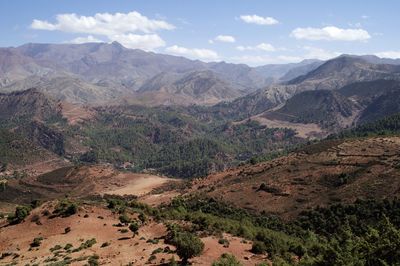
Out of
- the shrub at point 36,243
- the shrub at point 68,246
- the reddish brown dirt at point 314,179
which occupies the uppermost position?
the shrub at point 68,246

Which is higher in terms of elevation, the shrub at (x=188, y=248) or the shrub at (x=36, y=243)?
the shrub at (x=188, y=248)

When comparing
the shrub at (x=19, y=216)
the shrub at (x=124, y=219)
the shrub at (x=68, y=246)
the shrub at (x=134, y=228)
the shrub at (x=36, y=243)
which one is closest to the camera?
the shrub at (x=68, y=246)

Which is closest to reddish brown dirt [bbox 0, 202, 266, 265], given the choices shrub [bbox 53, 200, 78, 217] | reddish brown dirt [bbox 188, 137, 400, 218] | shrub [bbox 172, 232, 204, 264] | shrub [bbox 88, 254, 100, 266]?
shrub [bbox 88, 254, 100, 266]

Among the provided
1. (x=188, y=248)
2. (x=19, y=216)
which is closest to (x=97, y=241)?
(x=188, y=248)

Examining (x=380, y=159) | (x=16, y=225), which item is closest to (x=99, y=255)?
(x=16, y=225)

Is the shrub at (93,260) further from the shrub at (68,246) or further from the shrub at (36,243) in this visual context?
the shrub at (36,243)

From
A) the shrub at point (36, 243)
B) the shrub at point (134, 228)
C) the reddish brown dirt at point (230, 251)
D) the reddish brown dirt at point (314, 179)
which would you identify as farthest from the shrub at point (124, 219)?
the reddish brown dirt at point (314, 179)

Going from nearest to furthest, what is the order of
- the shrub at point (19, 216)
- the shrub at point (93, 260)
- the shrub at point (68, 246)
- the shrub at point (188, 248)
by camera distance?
the shrub at point (188, 248) → the shrub at point (93, 260) → the shrub at point (68, 246) → the shrub at point (19, 216)

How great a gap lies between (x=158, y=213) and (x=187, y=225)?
1021 centimetres

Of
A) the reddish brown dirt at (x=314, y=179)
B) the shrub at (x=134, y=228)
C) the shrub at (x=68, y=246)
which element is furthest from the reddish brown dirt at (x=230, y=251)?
the reddish brown dirt at (x=314, y=179)

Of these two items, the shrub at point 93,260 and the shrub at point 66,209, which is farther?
the shrub at point 66,209

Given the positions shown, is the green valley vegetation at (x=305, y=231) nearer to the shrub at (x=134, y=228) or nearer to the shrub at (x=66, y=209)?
the shrub at (x=134, y=228)

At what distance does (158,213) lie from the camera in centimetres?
8044

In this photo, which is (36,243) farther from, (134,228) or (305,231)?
(305,231)
